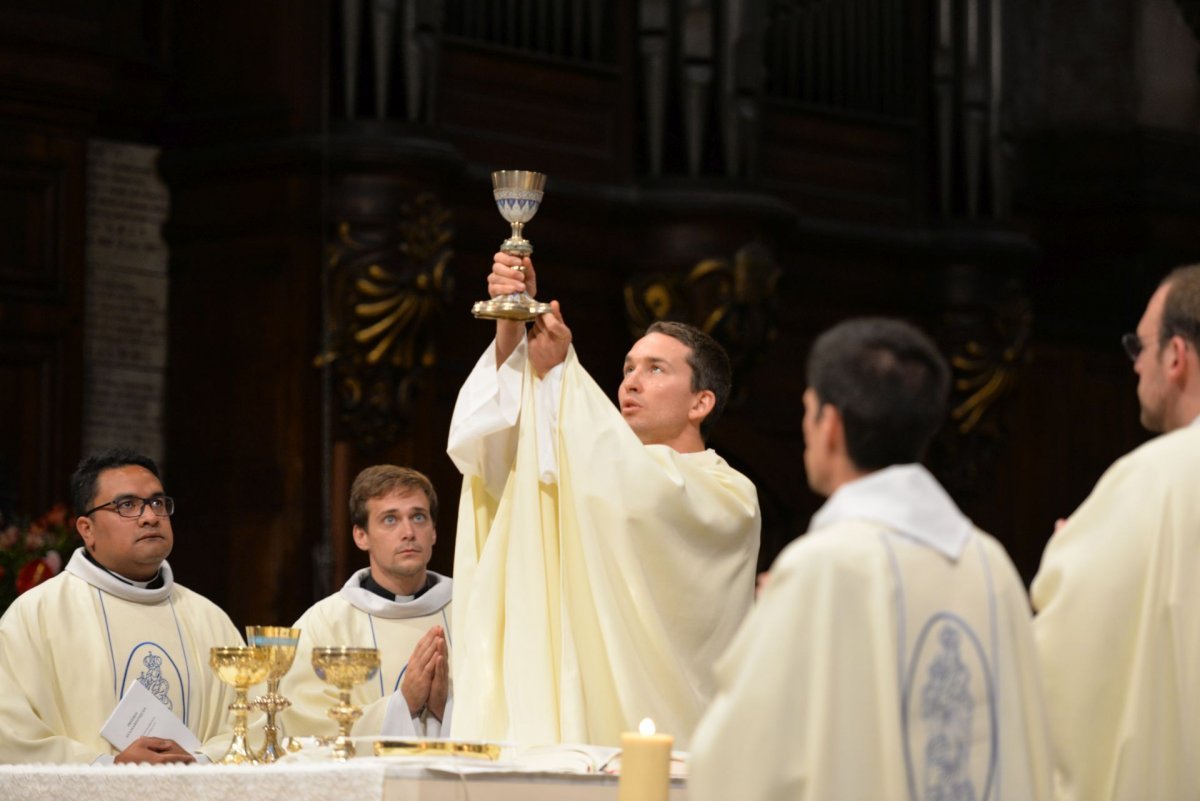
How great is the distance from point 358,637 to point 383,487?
0.44 m

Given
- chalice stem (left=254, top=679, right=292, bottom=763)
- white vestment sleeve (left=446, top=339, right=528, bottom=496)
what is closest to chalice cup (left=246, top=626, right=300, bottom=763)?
chalice stem (left=254, top=679, right=292, bottom=763)

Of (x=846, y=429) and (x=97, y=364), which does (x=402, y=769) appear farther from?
(x=97, y=364)

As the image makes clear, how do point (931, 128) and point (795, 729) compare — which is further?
point (931, 128)

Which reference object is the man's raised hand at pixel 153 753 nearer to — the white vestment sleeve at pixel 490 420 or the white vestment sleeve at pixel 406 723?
the white vestment sleeve at pixel 406 723

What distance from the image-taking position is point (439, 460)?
28.7 feet

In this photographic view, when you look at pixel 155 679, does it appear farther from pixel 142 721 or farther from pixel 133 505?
pixel 142 721

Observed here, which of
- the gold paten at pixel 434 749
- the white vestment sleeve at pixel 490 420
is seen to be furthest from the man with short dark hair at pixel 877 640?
the white vestment sleeve at pixel 490 420

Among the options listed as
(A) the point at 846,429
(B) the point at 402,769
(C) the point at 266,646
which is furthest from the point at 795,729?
(C) the point at 266,646

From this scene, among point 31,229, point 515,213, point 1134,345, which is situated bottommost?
point 1134,345

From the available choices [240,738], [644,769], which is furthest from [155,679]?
[644,769]

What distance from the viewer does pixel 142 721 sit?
5289 mm

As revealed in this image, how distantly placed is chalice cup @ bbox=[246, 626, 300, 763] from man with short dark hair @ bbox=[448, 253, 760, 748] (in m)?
0.47

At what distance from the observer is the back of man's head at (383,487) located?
244 inches

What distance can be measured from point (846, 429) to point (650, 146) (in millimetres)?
6094
